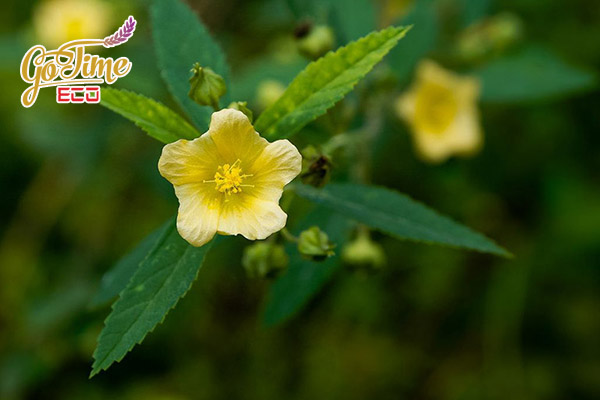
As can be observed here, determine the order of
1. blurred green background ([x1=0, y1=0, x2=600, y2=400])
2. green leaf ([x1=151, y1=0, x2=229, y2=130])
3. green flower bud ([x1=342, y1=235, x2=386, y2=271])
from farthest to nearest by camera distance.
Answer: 1. blurred green background ([x1=0, y1=0, x2=600, y2=400])
2. green flower bud ([x1=342, y1=235, x2=386, y2=271])
3. green leaf ([x1=151, y1=0, x2=229, y2=130])

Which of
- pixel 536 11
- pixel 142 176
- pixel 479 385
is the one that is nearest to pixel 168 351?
pixel 142 176

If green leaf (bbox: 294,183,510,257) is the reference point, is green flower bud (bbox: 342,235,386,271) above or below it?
below

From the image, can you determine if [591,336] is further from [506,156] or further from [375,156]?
[375,156]

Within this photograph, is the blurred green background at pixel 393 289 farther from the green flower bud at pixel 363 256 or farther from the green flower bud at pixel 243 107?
the green flower bud at pixel 243 107

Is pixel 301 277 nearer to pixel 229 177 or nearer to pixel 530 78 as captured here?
pixel 229 177

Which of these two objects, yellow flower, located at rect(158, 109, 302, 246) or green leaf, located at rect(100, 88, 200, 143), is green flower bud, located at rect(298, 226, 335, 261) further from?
green leaf, located at rect(100, 88, 200, 143)

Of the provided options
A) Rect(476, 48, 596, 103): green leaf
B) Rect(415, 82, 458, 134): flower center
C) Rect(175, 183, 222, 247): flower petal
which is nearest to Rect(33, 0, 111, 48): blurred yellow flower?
Rect(415, 82, 458, 134): flower center

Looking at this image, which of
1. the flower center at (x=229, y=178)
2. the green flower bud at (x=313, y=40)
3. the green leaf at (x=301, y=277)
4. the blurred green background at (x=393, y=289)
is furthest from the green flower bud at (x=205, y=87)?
the blurred green background at (x=393, y=289)
